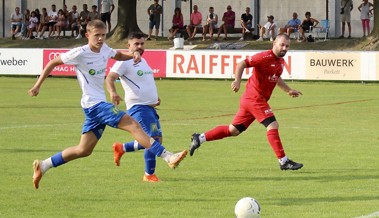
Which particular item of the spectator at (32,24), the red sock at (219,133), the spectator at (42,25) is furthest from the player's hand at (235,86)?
the spectator at (32,24)

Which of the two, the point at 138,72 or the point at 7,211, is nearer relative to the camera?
the point at 7,211

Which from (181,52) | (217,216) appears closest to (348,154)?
(217,216)

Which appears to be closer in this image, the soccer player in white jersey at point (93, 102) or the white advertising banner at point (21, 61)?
the soccer player in white jersey at point (93, 102)

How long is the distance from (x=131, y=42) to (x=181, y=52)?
80.1 ft

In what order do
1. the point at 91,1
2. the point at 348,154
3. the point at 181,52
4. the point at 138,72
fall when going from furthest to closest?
the point at 91,1, the point at 181,52, the point at 348,154, the point at 138,72

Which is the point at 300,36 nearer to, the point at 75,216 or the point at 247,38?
the point at 247,38

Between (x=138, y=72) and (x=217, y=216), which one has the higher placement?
(x=138, y=72)

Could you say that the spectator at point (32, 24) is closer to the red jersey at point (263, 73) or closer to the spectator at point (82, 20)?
the spectator at point (82, 20)

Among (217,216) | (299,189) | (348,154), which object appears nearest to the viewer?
(217,216)

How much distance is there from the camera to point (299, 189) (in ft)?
39.0

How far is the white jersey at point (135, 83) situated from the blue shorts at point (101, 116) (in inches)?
43.8

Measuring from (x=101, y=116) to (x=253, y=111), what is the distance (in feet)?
9.94

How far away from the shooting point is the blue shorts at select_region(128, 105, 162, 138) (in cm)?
1266

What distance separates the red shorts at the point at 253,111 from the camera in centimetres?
1385
